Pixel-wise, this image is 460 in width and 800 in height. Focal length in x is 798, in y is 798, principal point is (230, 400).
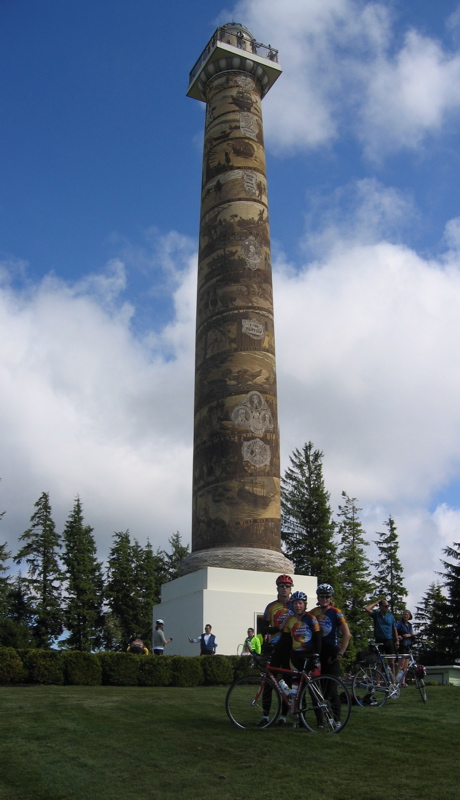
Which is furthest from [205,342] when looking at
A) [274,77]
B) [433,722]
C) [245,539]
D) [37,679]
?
[433,722]

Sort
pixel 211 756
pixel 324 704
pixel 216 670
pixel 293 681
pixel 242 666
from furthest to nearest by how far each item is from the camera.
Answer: pixel 242 666, pixel 216 670, pixel 293 681, pixel 324 704, pixel 211 756

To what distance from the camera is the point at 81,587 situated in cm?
3925

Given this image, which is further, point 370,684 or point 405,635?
point 405,635

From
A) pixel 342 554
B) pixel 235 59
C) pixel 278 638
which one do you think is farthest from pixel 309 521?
pixel 278 638

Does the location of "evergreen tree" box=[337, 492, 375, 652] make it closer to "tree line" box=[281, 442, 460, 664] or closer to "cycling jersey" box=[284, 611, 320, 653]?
"tree line" box=[281, 442, 460, 664]

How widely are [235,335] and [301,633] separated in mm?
16798

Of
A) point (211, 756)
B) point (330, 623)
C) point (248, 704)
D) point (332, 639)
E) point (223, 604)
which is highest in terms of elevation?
point (223, 604)

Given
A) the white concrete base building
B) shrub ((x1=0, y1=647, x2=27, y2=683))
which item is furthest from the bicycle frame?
the white concrete base building

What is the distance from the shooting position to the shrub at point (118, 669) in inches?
600

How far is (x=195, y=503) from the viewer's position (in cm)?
2461

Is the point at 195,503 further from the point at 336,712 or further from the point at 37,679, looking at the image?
the point at 336,712

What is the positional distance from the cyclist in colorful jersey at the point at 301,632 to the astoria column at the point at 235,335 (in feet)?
45.1

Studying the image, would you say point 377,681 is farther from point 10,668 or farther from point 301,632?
point 10,668

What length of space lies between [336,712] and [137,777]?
2669 mm
